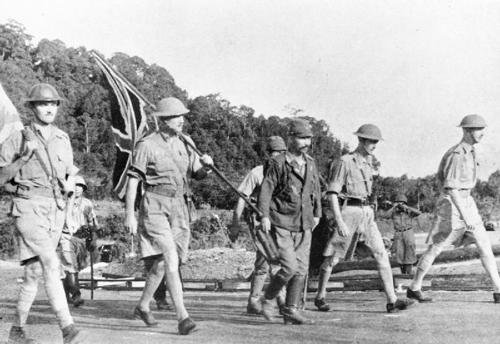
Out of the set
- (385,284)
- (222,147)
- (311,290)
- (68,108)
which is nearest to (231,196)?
(222,147)

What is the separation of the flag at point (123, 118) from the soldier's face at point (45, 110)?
279 cm

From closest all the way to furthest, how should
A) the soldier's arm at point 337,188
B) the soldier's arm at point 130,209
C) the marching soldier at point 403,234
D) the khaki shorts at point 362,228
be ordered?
the soldier's arm at point 130,209
the soldier's arm at point 337,188
the khaki shorts at point 362,228
the marching soldier at point 403,234

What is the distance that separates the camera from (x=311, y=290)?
40.3ft

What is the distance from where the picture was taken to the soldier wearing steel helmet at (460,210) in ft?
32.5

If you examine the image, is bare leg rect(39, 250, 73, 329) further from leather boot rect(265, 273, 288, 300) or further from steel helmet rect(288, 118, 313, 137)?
steel helmet rect(288, 118, 313, 137)

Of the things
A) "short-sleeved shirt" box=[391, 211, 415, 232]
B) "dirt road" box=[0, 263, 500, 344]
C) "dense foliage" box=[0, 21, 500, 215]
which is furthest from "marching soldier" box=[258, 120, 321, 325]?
"dense foliage" box=[0, 21, 500, 215]

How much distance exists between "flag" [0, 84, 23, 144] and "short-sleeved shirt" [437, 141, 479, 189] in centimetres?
512

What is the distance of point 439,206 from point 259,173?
2.24 meters

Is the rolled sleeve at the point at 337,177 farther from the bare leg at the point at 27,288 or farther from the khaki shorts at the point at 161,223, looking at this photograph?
the bare leg at the point at 27,288

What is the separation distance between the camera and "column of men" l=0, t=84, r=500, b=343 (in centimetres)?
716

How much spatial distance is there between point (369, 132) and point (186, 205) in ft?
7.81

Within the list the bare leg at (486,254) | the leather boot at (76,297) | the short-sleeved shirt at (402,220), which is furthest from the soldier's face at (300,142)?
the short-sleeved shirt at (402,220)

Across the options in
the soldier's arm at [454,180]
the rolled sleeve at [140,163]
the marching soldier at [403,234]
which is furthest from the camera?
the marching soldier at [403,234]

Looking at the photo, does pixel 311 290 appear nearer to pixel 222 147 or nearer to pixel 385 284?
pixel 385 284
